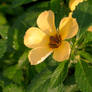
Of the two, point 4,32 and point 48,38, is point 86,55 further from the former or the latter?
point 4,32

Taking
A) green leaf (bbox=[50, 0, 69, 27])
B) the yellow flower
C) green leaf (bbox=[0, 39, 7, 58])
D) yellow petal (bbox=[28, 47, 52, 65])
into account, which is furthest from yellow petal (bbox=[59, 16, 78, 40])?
green leaf (bbox=[0, 39, 7, 58])

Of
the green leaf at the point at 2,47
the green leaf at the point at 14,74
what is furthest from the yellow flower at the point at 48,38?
the green leaf at the point at 14,74

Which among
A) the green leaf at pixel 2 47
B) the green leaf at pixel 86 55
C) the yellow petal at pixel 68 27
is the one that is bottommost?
the green leaf at pixel 86 55

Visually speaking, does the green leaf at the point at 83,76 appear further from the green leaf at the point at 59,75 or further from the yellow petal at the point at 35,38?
the yellow petal at the point at 35,38

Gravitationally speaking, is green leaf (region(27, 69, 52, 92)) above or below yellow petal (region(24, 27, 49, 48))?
below

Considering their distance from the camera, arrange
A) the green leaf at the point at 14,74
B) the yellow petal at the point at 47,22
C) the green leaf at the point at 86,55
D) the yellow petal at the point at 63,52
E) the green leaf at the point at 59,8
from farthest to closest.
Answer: the green leaf at the point at 14,74 < the green leaf at the point at 59,8 < the green leaf at the point at 86,55 < the yellow petal at the point at 47,22 < the yellow petal at the point at 63,52

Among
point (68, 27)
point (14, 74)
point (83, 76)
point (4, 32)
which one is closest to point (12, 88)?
point (14, 74)

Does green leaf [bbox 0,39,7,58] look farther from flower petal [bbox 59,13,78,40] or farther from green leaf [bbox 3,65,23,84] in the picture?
flower petal [bbox 59,13,78,40]

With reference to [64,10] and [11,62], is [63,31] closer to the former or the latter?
[64,10]
